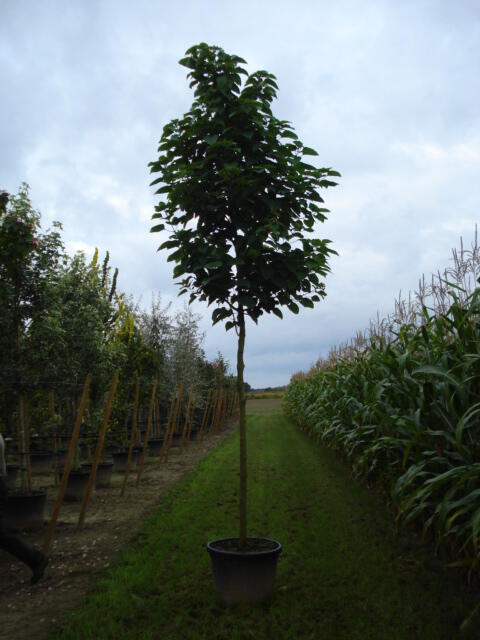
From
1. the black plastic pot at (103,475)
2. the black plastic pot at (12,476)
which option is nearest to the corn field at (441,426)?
the black plastic pot at (103,475)

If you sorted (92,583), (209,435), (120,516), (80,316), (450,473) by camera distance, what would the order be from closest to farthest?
1. (450,473)
2. (92,583)
3. (120,516)
4. (80,316)
5. (209,435)

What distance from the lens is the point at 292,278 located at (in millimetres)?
3795

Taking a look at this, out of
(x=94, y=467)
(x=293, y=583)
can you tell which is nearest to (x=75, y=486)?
(x=94, y=467)

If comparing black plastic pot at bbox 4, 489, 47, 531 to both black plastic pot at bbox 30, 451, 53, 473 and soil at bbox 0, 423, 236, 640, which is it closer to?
soil at bbox 0, 423, 236, 640

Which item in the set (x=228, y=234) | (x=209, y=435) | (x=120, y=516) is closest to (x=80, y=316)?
(x=120, y=516)

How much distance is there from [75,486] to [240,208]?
588 centimetres

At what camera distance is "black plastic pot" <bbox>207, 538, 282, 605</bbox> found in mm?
3510

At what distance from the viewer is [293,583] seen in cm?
399

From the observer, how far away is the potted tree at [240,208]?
11.8 feet

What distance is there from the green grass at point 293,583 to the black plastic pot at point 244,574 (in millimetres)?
86

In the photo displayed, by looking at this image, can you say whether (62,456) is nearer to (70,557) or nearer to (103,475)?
(103,475)

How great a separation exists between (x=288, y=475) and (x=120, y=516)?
11.2ft

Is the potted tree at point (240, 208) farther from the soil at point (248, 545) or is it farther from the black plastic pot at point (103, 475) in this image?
the black plastic pot at point (103, 475)

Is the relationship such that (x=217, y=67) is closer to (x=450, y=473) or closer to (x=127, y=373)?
(x=450, y=473)
